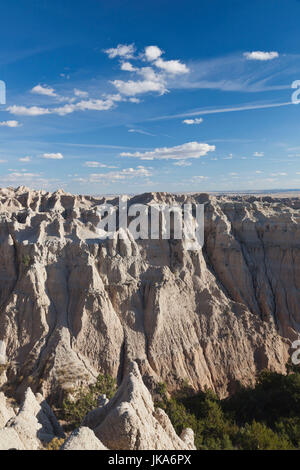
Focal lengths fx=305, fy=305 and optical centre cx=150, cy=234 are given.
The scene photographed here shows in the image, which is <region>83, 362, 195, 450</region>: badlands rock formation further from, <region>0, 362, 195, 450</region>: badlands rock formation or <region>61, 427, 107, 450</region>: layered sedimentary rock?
<region>61, 427, 107, 450</region>: layered sedimentary rock

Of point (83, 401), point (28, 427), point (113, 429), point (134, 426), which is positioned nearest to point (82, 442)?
Answer: point (113, 429)

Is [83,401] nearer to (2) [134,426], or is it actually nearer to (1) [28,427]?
(1) [28,427]

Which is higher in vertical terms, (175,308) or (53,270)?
(53,270)

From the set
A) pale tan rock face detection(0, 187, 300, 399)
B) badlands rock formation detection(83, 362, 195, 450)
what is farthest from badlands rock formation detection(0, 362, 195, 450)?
pale tan rock face detection(0, 187, 300, 399)

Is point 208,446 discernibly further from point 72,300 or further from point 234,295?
point 234,295

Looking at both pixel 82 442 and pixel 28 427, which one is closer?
pixel 82 442

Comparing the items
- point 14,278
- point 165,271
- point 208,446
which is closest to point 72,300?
point 14,278
